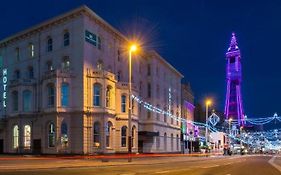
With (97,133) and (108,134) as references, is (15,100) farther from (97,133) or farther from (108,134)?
(108,134)

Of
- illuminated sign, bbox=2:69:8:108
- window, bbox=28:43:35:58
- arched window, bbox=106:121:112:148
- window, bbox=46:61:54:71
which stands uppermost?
window, bbox=28:43:35:58

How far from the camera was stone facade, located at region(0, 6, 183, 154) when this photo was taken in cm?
5466

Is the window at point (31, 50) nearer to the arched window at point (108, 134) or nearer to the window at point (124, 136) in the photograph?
the arched window at point (108, 134)

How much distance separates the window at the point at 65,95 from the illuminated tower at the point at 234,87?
131868 millimetres

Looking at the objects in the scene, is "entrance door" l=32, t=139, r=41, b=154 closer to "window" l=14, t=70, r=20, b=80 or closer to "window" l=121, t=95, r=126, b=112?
"window" l=14, t=70, r=20, b=80

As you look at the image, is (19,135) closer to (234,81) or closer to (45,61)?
(45,61)

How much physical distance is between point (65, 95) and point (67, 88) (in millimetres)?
879

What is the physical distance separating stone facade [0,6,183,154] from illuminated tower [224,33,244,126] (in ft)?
396

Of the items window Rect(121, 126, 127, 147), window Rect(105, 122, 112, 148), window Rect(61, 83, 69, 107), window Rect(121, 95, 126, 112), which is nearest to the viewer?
window Rect(61, 83, 69, 107)

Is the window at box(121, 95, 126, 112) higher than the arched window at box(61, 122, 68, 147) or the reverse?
higher

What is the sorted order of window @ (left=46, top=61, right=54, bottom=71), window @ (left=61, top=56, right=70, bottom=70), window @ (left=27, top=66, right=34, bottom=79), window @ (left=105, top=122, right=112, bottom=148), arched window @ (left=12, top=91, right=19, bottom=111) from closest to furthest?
window @ (left=61, top=56, right=70, bottom=70) → window @ (left=105, top=122, right=112, bottom=148) → window @ (left=46, top=61, right=54, bottom=71) → arched window @ (left=12, top=91, right=19, bottom=111) → window @ (left=27, top=66, right=34, bottom=79)

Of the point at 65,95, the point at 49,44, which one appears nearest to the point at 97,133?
the point at 65,95

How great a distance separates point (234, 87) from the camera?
190 meters

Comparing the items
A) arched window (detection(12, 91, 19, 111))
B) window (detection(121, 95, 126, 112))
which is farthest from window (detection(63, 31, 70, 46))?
window (detection(121, 95, 126, 112))
